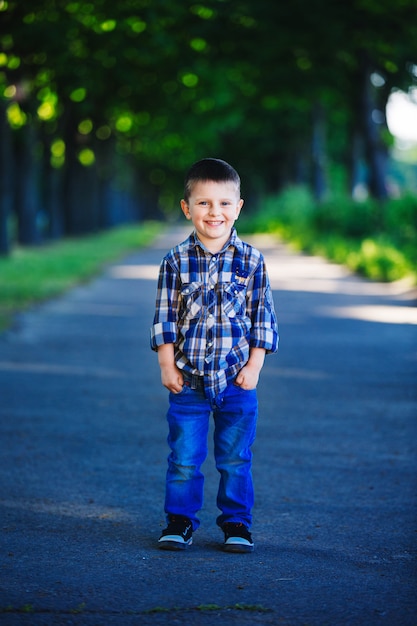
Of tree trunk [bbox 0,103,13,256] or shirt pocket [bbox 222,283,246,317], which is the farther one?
tree trunk [bbox 0,103,13,256]

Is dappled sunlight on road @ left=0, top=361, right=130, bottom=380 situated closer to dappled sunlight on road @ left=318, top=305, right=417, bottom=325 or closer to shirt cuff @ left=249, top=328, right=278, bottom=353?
dappled sunlight on road @ left=318, top=305, right=417, bottom=325

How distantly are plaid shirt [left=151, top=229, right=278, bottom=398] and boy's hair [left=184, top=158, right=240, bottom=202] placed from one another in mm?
218

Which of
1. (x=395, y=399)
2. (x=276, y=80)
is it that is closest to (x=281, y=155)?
(x=276, y=80)

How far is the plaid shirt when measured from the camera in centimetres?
470

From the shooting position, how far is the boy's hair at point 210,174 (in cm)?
473

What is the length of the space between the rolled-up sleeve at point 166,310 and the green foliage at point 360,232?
15.2m

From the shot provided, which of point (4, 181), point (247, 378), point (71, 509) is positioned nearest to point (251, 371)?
point (247, 378)

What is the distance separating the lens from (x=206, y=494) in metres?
Answer: 5.98

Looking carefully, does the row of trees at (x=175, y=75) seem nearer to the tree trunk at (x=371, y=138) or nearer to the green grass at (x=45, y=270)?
the tree trunk at (x=371, y=138)

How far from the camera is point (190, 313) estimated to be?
4707 mm

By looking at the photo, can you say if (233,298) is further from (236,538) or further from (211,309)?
(236,538)

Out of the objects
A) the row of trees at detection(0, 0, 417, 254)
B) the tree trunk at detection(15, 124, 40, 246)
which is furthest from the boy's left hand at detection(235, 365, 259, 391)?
the tree trunk at detection(15, 124, 40, 246)

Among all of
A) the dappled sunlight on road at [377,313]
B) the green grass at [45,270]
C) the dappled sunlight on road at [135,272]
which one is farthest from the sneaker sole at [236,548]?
the dappled sunlight on road at [135,272]

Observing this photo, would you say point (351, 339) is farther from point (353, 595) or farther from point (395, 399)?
point (353, 595)
